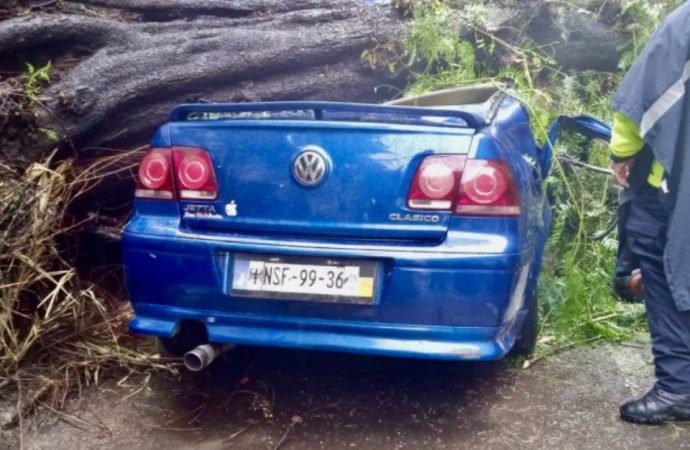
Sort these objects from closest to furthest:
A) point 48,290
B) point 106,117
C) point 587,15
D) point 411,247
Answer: point 411,247, point 48,290, point 106,117, point 587,15

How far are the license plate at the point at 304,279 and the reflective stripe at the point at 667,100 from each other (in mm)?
1157

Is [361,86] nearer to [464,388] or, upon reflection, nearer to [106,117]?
[106,117]

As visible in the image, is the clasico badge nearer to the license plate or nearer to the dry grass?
the license plate

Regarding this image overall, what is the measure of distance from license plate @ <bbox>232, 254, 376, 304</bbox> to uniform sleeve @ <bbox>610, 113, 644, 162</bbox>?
→ 3.60 ft

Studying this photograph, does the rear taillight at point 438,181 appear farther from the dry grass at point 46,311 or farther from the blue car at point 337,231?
the dry grass at point 46,311

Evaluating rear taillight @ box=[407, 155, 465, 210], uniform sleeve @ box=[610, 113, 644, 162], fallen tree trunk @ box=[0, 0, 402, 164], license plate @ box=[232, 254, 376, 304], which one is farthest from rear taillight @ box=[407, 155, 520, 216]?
fallen tree trunk @ box=[0, 0, 402, 164]

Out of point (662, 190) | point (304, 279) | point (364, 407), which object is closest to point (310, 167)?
point (304, 279)

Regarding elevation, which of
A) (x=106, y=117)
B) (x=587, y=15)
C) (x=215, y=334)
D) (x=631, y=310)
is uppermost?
(x=587, y=15)

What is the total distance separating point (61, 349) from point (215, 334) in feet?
3.38

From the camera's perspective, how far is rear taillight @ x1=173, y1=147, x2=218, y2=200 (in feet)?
10.6

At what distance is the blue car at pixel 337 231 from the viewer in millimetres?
3010

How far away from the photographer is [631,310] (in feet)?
14.5

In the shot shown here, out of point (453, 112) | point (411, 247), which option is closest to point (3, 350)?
point (411, 247)

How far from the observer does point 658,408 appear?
3.32 m
